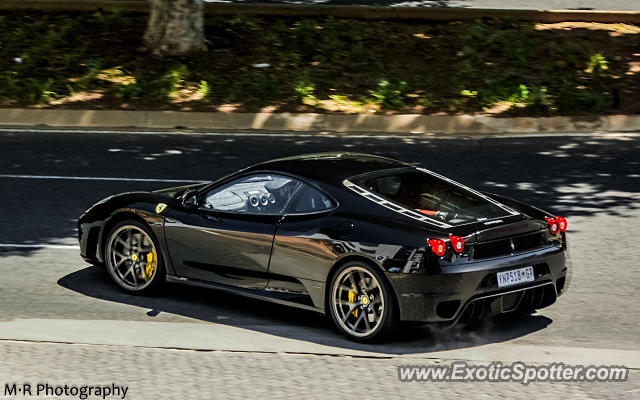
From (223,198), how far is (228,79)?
10.6m

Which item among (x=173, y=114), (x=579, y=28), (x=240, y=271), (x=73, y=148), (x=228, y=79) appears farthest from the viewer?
(x=579, y=28)

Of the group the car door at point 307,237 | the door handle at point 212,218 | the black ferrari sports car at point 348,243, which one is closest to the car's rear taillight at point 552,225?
the black ferrari sports car at point 348,243

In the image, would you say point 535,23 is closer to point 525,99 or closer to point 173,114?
point 525,99

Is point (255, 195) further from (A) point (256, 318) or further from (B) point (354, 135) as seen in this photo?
(B) point (354, 135)

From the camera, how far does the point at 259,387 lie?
6.80 metres

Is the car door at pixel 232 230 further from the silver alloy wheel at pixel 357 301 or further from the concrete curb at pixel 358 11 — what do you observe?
the concrete curb at pixel 358 11

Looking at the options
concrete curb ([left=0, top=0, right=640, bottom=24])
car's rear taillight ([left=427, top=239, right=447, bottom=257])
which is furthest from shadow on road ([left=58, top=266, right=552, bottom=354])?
concrete curb ([left=0, top=0, right=640, bottom=24])

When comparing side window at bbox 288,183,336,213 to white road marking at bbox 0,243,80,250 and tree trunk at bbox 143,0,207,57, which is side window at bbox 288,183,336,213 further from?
tree trunk at bbox 143,0,207,57

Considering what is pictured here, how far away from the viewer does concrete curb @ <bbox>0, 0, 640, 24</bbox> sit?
2083 centimetres

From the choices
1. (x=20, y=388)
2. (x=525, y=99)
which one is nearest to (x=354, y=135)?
(x=525, y=99)

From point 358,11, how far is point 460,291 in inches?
573

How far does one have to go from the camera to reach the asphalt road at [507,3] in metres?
22.1

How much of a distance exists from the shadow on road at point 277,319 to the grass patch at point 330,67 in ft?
28.9

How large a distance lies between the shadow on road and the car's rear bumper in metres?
0.24
